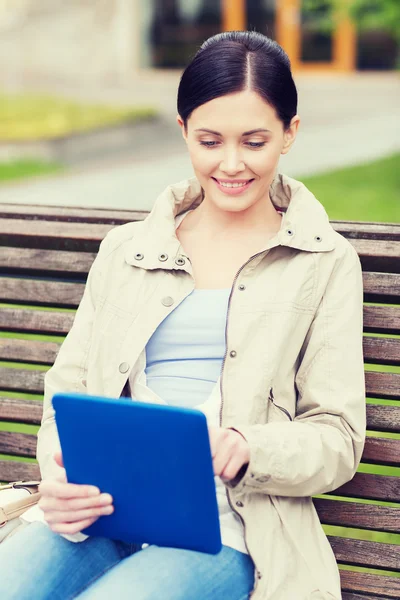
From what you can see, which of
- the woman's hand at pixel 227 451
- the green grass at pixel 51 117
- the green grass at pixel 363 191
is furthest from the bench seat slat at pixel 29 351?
the green grass at pixel 51 117

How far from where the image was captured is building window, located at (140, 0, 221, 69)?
1892cm

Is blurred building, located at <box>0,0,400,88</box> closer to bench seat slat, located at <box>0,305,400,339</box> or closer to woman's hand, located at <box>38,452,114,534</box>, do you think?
bench seat slat, located at <box>0,305,400,339</box>

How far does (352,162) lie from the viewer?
10117mm

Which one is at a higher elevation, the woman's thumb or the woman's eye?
the woman's eye

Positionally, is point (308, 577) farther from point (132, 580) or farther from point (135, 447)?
point (135, 447)

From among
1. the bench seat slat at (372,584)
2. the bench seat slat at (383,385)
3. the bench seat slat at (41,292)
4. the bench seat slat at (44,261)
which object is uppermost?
the bench seat slat at (44,261)

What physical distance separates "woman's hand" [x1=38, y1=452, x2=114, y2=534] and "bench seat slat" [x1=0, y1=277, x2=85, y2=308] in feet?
2.88

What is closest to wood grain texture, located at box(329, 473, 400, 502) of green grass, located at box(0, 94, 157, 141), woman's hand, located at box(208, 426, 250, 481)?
woman's hand, located at box(208, 426, 250, 481)

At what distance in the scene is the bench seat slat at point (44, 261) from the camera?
2947mm

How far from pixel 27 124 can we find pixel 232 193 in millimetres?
10244

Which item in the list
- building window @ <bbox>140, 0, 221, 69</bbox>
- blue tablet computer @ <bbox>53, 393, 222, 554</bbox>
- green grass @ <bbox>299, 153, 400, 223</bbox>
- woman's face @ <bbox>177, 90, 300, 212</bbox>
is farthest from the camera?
building window @ <bbox>140, 0, 221, 69</bbox>

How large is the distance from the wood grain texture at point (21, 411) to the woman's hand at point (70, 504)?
2.63ft

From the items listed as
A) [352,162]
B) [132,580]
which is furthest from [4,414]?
[352,162]

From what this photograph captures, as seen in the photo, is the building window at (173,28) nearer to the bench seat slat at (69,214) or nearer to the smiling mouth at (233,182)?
the bench seat slat at (69,214)
